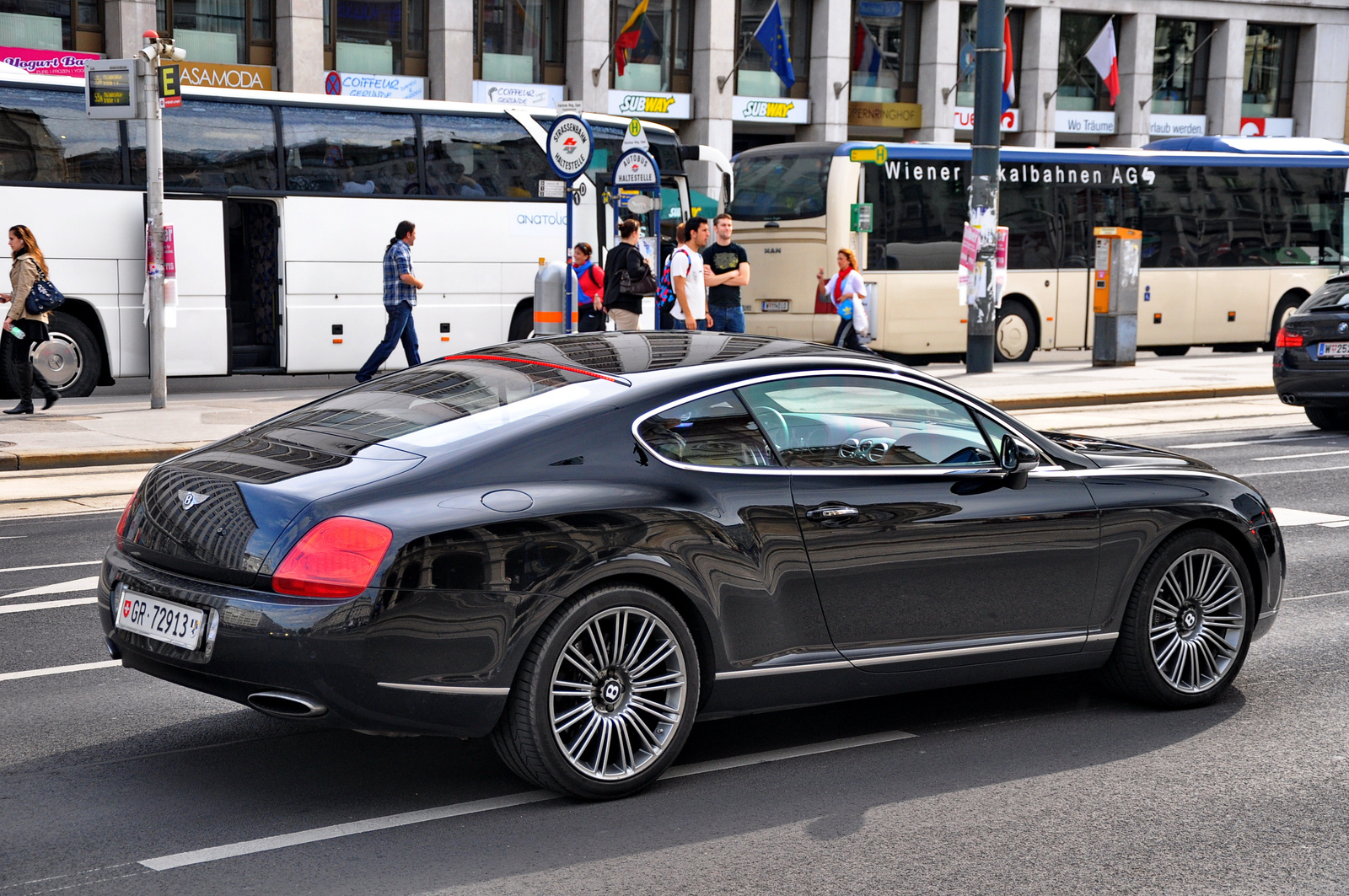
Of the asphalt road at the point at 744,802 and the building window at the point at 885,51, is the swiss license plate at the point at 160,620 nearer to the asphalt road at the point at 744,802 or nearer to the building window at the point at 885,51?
the asphalt road at the point at 744,802

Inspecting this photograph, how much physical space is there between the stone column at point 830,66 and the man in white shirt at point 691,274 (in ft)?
78.5

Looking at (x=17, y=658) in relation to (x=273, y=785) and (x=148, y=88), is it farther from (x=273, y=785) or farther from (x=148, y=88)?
(x=148, y=88)

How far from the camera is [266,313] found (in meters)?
18.5

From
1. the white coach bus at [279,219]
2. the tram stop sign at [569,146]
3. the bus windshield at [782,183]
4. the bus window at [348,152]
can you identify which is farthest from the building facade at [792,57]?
the tram stop sign at [569,146]

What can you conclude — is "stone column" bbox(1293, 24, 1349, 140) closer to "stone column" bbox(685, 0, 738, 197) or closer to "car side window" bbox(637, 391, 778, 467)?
"stone column" bbox(685, 0, 738, 197)

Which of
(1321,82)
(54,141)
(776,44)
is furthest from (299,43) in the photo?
(1321,82)

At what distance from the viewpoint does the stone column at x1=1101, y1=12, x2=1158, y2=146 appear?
145ft

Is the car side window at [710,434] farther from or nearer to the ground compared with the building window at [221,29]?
nearer to the ground

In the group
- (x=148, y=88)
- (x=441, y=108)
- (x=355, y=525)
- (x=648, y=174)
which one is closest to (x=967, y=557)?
(x=355, y=525)

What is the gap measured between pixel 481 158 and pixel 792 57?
21.5 m

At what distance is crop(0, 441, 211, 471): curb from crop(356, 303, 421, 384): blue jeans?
4644 millimetres

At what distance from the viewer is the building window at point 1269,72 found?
46719mm

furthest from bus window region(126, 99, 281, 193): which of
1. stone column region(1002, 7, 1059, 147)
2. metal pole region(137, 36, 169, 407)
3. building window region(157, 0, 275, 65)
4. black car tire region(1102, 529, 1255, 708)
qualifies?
stone column region(1002, 7, 1059, 147)

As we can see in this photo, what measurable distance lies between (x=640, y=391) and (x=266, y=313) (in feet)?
47.4
